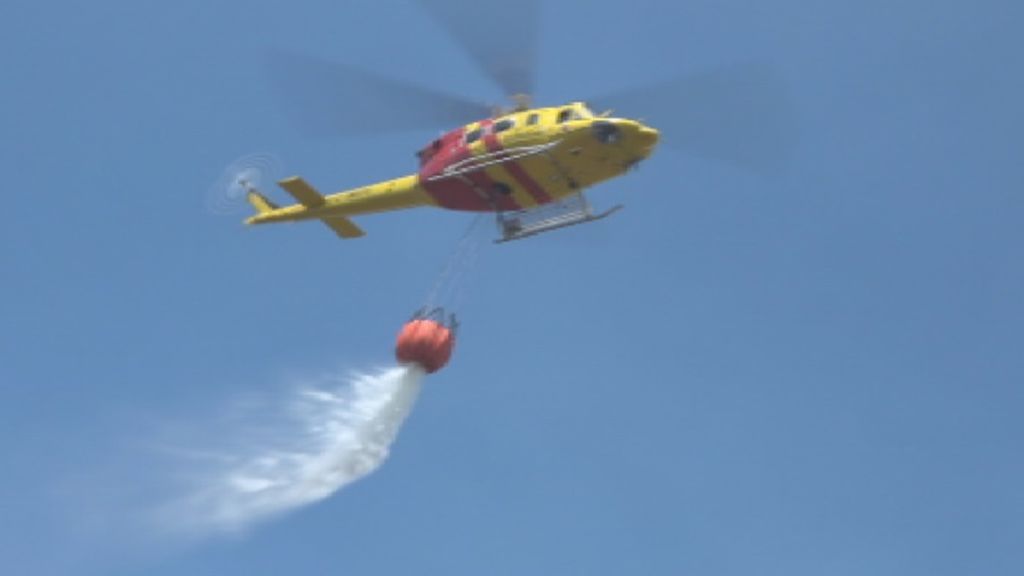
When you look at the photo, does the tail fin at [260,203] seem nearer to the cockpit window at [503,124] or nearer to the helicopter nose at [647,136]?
the cockpit window at [503,124]

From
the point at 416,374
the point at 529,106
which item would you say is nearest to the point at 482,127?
the point at 529,106

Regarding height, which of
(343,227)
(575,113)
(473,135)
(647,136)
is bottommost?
(647,136)

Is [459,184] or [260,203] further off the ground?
[260,203]

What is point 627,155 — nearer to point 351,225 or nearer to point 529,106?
point 529,106

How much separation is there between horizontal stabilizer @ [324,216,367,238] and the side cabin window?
759 centimetres

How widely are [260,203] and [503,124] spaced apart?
534 inches

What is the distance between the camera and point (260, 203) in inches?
2140

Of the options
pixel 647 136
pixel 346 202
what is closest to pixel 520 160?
pixel 647 136

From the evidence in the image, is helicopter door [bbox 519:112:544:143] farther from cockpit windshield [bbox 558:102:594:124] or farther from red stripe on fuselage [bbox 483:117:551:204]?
red stripe on fuselage [bbox 483:117:551:204]

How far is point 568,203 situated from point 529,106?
389 centimetres

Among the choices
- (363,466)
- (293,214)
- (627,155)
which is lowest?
(363,466)

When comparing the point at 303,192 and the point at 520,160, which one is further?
the point at 303,192

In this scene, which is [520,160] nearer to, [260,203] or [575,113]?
[575,113]

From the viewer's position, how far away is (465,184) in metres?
46.3
